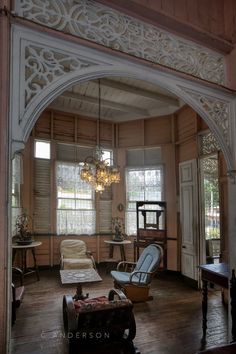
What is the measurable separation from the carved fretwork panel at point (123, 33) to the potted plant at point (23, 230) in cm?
497

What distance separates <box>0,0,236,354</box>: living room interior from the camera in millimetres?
1951

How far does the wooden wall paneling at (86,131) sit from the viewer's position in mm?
7273

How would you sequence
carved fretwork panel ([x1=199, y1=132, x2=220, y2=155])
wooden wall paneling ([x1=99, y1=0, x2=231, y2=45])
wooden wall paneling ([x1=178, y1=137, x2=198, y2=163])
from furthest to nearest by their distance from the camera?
wooden wall paneling ([x1=178, y1=137, x2=198, y2=163]) → carved fretwork panel ([x1=199, y1=132, x2=220, y2=155]) → wooden wall paneling ([x1=99, y1=0, x2=231, y2=45])

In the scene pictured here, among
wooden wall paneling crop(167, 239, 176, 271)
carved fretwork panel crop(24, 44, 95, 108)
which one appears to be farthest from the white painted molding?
wooden wall paneling crop(167, 239, 176, 271)

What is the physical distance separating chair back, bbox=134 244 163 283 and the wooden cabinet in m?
1.34

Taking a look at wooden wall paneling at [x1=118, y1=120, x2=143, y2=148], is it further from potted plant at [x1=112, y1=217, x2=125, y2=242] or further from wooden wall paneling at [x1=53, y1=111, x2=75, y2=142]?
potted plant at [x1=112, y1=217, x2=125, y2=242]

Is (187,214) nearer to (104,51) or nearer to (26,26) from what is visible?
(104,51)

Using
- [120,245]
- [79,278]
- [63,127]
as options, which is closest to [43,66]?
[79,278]

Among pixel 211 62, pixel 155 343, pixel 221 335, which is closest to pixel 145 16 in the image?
pixel 211 62

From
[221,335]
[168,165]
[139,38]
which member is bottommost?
[221,335]

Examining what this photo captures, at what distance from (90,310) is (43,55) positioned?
91.5 inches

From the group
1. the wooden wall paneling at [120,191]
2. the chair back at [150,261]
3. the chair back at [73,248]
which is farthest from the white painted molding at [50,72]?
the chair back at [73,248]

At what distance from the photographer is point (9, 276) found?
163 centimetres

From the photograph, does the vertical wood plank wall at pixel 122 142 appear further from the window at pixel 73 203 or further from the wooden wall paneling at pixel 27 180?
the window at pixel 73 203
